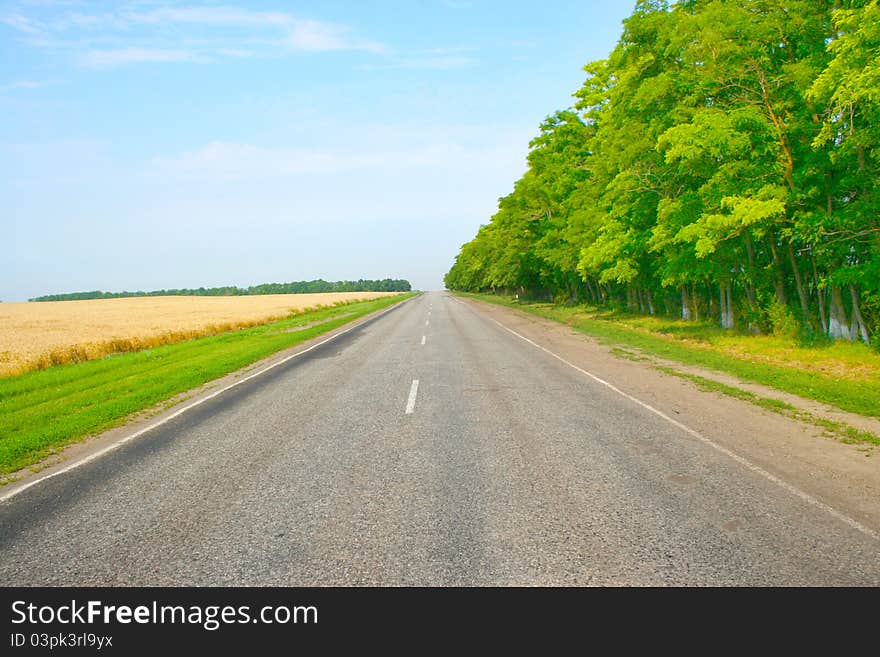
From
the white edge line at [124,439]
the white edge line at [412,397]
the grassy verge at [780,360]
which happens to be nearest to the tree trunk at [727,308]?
the grassy verge at [780,360]

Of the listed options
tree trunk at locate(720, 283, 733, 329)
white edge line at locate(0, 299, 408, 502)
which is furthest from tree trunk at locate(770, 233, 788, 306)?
white edge line at locate(0, 299, 408, 502)

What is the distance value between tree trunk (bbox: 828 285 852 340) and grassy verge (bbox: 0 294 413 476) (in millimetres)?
17161

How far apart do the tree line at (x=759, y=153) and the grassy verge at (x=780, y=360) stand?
1278 millimetres

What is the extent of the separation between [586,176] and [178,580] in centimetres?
3040

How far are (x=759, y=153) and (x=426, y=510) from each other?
13095 millimetres

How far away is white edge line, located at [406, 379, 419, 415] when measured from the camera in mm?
8387

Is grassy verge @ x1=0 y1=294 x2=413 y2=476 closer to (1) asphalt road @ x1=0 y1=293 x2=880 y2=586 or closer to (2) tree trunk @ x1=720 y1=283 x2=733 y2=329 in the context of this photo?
(1) asphalt road @ x1=0 y1=293 x2=880 y2=586

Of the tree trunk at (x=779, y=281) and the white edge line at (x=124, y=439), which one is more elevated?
the tree trunk at (x=779, y=281)

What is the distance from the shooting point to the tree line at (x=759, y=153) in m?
10.8

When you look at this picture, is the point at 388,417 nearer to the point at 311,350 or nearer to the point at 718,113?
the point at 311,350

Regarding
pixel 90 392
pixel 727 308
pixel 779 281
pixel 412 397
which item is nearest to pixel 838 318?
pixel 779 281

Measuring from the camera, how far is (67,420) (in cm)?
861

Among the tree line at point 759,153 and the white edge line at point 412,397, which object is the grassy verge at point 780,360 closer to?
the tree line at point 759,153
